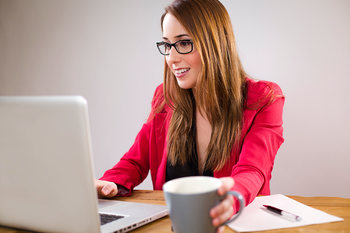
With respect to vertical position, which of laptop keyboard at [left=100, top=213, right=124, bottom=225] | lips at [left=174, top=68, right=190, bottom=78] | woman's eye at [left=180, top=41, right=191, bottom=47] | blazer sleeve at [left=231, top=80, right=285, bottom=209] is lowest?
laptop keyboard at [left=100, top=213, right=124, bottom=225]

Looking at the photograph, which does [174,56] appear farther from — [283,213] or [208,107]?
[283,213]

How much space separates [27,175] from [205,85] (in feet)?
2.68

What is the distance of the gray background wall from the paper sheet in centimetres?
135

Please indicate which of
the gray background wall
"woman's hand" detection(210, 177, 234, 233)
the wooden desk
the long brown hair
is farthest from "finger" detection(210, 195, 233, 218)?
the gray background wall

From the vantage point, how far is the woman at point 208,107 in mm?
1192

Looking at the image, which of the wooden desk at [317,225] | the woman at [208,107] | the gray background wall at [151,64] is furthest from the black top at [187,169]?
the gray background wall at [151,64]

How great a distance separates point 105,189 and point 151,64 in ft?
5.32

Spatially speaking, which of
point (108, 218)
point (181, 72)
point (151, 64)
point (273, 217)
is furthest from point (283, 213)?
point (151, 64)

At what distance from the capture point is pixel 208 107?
1.29 m

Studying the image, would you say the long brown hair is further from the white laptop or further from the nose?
the white laptop

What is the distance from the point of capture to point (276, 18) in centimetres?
206

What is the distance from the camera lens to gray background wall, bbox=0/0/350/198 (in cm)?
200

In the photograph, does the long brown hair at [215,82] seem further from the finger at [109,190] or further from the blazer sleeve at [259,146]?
the finger at [109,190]

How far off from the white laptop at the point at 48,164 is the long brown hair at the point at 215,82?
685mm
